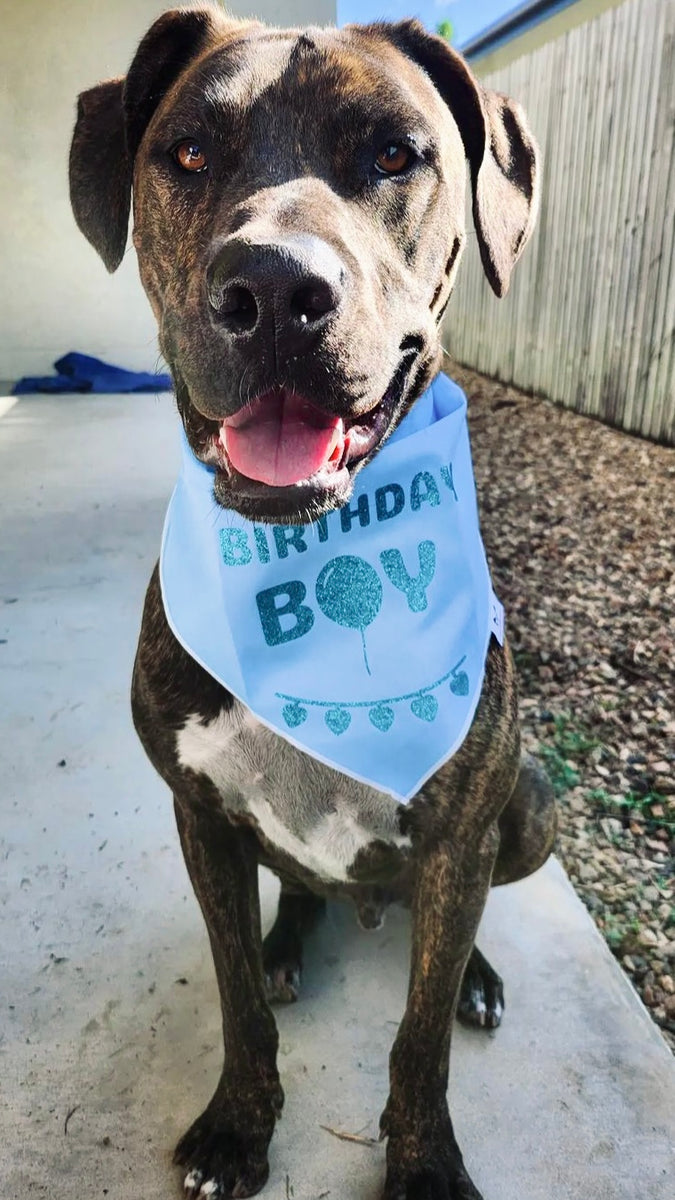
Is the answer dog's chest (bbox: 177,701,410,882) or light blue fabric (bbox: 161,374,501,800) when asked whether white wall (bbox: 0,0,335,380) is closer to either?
light blue fabric (bbox: 161,374,501,800)

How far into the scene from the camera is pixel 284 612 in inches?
69.9

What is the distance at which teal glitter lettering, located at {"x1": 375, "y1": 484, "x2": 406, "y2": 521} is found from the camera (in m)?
1.78

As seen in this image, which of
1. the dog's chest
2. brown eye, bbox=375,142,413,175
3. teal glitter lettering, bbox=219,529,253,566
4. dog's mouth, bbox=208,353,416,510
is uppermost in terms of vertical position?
brown eye, bbox=375,142,413,175

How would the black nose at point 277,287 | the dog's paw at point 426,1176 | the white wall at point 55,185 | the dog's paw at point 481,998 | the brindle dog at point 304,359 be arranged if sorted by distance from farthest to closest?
1. the white wall at point 55,185
2. the dog's paw at point 481,998
3. the dog's paw at point 426,1176
4. the brindle dog at point 304,359
5. the black nose at point 277,287

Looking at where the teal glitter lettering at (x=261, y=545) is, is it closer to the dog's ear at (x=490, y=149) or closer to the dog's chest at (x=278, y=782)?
the dog's chest at (x=278, y=782)

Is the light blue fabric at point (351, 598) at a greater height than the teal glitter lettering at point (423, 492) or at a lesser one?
lesser

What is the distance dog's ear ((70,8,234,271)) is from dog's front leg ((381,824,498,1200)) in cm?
128

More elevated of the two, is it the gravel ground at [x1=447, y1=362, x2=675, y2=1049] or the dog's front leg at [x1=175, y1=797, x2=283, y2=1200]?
the dog's front leg at [x1=175, y1=797, x2=283, y2=1200]

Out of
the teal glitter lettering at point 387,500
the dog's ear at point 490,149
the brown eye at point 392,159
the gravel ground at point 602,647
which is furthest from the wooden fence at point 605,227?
the brown eye at point 392,159

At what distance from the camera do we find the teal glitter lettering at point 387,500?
1.78m

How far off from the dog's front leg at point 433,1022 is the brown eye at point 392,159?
43.2 inches

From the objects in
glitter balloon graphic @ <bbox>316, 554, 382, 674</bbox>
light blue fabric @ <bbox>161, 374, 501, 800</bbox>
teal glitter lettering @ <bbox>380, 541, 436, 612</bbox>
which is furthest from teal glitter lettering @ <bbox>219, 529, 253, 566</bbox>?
teal glitter lettering @ <bbox>380, 541, 436, 612</bbox>

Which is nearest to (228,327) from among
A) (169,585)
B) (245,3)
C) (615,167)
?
(169,585)

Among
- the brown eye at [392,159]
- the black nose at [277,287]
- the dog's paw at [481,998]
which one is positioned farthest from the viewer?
the dog's paw at [481,998]
